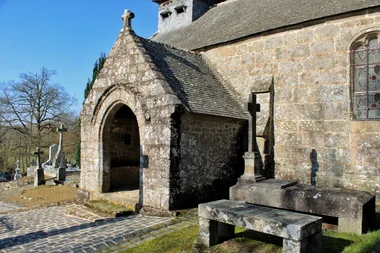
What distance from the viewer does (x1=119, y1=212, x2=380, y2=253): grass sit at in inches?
175

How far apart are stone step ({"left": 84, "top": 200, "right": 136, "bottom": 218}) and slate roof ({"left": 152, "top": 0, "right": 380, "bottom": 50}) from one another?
21.1 ft

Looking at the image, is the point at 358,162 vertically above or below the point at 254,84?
below

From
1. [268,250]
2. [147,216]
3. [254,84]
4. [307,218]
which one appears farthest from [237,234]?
[254,84]

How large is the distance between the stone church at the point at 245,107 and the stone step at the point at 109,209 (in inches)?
19.1

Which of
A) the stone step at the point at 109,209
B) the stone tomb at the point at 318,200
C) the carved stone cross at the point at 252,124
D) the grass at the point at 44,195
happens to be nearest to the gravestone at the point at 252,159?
the carved stone cross at the point at 252,124

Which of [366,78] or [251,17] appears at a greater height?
[251,17]

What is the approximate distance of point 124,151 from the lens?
10.6 m

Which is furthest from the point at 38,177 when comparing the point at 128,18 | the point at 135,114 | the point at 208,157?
the point at 208,157

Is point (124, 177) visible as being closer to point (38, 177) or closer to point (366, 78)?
point (366, 78)

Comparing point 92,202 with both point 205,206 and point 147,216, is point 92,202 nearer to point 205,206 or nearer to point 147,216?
point 147,216

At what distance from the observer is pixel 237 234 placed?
520cm

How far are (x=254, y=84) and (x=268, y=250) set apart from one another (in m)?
6.08

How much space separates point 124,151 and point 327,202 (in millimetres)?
7030

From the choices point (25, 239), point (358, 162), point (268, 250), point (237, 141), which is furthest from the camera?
point (237, 141)
